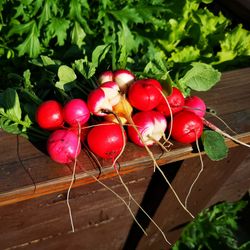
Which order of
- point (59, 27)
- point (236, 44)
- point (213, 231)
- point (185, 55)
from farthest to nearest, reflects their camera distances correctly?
point (213, 231) → point (236, 44) → point (185, 55) → point (59, 27)

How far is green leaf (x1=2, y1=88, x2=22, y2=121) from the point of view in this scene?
1373 mm

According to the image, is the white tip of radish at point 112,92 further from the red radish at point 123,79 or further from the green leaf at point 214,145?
the green leaf at point 214,145

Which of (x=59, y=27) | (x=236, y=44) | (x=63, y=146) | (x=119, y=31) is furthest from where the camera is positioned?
(x=236, y=44)

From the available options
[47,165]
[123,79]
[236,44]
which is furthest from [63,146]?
[236,44]

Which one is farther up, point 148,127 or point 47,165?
point 148,127

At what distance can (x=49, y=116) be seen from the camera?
1.32m

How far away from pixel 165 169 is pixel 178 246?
3.75ft

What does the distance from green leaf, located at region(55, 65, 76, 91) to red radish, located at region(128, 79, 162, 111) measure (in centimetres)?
25

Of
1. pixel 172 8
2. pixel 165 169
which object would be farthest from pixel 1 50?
pixel 165 169

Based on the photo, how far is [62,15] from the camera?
7.55 feet

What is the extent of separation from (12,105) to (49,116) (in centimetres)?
17

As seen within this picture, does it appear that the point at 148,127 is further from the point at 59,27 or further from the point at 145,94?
the point at 59,27

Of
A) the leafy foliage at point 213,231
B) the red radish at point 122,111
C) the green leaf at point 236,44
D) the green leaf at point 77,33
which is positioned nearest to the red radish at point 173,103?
the red radish at point 122,111

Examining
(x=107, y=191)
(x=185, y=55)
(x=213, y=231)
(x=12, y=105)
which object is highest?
(x=12, y=105)
